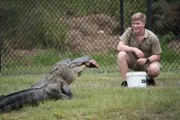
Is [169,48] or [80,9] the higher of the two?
[80,9]

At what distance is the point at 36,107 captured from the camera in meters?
5.70

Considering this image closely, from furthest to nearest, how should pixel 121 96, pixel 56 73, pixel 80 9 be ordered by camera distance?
pixel 80 9
pixel 56 73
pixel 121 96

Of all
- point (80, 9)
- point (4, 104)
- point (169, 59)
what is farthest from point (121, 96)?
point (80, 9)

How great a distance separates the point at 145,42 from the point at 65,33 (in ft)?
18.8

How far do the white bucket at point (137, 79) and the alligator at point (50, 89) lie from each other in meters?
0.63

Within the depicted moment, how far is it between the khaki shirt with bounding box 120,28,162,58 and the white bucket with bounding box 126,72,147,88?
22.6 inches

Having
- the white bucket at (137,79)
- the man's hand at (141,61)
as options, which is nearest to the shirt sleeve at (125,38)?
the man's hand at (141,61)

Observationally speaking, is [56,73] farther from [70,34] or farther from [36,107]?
[70,34]

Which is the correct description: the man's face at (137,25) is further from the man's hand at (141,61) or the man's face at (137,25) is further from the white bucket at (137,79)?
the white bucket at (137,79)

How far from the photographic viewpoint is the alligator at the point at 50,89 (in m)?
5.62

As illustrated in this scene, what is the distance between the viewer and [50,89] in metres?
6.06

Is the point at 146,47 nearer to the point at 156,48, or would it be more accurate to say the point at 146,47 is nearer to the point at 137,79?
the point at 156,48

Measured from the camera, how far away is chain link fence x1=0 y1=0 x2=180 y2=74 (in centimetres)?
1116

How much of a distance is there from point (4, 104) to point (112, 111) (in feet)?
4.17
